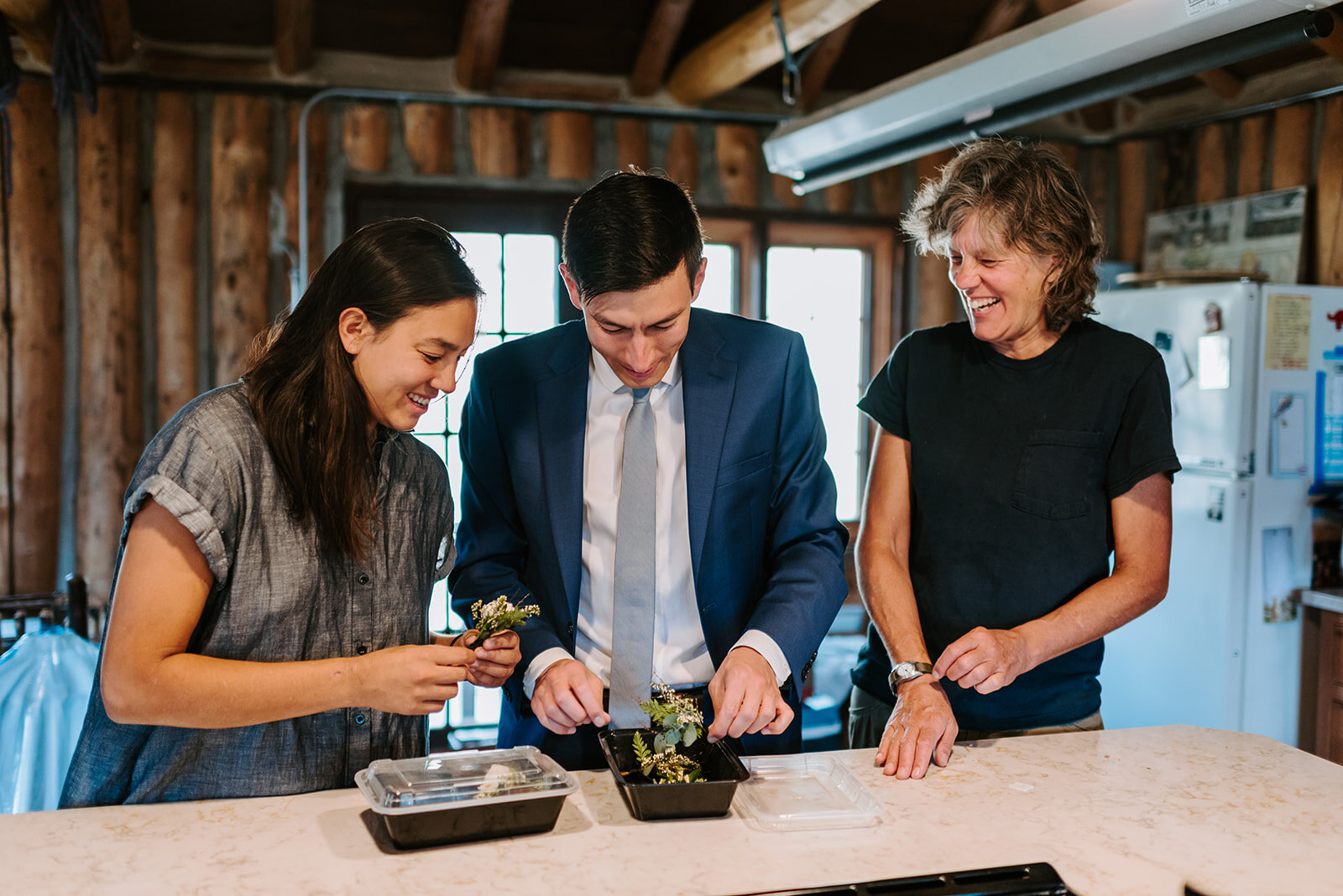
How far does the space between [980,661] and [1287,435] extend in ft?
9.66

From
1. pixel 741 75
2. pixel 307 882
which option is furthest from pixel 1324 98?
pixel 307 882

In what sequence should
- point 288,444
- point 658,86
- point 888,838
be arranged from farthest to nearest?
point 658,86, point 288,444, point 888,838

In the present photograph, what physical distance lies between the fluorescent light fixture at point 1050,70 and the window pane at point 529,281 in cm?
159

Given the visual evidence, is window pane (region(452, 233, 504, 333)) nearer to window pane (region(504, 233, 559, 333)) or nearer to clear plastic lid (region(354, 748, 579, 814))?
window pane (region(504, 233, 559, 333))

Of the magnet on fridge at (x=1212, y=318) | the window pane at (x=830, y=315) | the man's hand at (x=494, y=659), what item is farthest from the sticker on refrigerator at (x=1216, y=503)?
the man's hand at (x=494, y=659)

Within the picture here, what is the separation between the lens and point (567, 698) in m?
1.56

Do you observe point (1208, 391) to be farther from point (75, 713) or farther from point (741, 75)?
point (75, 713)

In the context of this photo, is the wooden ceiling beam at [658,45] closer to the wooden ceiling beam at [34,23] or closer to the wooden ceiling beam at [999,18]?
the wooden ceiling beam at [999,18]

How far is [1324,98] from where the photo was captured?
4.58 m

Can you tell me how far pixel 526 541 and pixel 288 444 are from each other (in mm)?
528

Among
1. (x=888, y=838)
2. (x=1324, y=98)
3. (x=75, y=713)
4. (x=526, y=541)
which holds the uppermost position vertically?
(x=1324, y=98)

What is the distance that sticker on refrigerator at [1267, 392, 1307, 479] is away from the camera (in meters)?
3.94

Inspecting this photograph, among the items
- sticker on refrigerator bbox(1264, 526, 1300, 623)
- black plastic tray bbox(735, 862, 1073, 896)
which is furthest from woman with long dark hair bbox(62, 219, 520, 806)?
sticker on refrigerator bbox(1264, 526, 1300, 623)

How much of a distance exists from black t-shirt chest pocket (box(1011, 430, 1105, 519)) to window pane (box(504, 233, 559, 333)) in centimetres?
327
